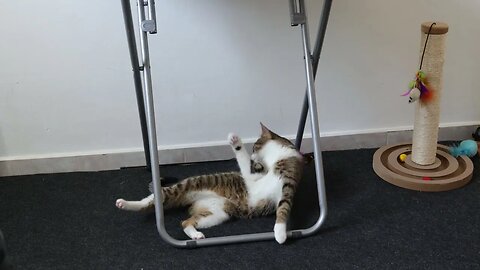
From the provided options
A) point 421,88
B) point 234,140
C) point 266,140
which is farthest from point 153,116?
point 421,88

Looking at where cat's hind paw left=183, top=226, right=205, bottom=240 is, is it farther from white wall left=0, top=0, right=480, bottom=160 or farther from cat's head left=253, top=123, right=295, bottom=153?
white wall left=0, top=0, right=480, bottom=160

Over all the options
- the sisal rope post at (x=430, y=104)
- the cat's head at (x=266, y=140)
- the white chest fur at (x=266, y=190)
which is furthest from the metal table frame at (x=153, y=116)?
the sisal rope post at (x=430, y=104)

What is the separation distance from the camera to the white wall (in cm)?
178

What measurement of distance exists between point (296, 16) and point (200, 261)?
0.74 metres

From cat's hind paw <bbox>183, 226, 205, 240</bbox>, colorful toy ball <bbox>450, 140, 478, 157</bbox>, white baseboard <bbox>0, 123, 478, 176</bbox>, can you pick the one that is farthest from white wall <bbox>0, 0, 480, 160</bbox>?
cat's hind paw <bbox>183, 226, 205, 240</bbox>

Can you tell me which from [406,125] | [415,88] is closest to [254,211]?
[415,88]

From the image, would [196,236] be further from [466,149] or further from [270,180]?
[466,149]

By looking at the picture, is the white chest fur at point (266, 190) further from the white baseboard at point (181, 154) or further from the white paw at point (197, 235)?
the white baseboard at point (181, 154)

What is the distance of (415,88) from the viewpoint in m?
1.69

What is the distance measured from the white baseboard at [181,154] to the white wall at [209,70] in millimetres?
25

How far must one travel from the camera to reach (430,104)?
1705 mm

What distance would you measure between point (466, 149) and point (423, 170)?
0.78 ft

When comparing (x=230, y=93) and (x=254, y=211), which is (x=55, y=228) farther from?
(x=230, y=93)

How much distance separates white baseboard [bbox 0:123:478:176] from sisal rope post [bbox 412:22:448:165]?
0.24 m
